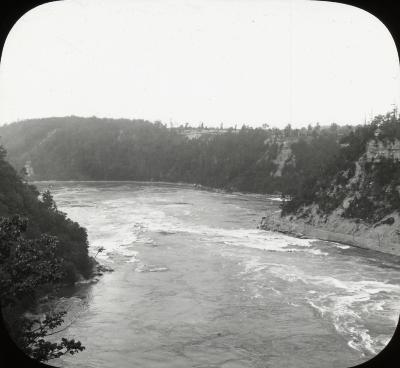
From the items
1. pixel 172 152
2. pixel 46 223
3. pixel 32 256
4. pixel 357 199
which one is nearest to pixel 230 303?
pixel 46 223

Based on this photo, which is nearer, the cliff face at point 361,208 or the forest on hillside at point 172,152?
the cliff face at point 361,208

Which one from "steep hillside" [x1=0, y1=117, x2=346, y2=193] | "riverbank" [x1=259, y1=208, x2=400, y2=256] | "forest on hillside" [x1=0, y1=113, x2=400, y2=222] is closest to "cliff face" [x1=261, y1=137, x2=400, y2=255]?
"riverbank" [x1=259, y1=208, x2=400, y2=256]

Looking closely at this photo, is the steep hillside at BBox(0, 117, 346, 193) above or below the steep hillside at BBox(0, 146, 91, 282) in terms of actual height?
above

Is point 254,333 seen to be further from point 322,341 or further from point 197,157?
point 197,157

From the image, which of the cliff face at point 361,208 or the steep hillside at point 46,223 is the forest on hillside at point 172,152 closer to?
the cliff face at point 361,208

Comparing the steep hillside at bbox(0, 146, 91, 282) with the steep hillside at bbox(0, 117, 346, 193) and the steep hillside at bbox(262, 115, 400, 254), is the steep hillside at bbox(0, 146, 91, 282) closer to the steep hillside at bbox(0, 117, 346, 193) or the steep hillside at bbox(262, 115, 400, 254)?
the steep hillside at bbox(262, 115, 400, 254)

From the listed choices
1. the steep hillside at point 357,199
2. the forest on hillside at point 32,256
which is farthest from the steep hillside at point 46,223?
the steep hillside at point 357,199
